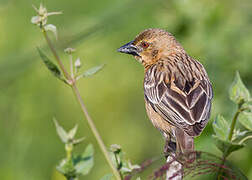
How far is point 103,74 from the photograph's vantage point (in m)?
7.29

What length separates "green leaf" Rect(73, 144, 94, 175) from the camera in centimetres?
263

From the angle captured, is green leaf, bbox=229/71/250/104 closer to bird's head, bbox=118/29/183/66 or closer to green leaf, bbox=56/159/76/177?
green leaf, bbox=56/159/76/177

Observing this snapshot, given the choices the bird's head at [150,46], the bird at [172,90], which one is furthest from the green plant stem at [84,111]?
the bird's head at [150,46]

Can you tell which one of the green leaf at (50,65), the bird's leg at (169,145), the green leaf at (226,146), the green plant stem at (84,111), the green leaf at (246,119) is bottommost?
the bird's leg at (169,145)

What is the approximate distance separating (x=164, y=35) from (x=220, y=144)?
109 inches

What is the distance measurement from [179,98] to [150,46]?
3.70ft

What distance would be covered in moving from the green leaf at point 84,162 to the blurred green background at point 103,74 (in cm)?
159

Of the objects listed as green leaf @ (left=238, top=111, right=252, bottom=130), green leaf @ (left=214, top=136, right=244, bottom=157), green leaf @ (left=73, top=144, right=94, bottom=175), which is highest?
green leaf @ (left=73, top=144, right=94, bottom=175)

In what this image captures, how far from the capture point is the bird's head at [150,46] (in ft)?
16.4

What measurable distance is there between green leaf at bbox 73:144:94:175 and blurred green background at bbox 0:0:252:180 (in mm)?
1589

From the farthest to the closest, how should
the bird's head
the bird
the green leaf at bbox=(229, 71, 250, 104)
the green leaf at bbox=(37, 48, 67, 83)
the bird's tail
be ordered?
the bird's head < the bird < the bird's tail < the green leaf at bbox=(229, 71, 250, 104) < the green leaf at bbox=(37, 48, 67, 83)

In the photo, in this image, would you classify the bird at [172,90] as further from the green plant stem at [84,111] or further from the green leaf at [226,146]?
the green plant stem at [84,111]

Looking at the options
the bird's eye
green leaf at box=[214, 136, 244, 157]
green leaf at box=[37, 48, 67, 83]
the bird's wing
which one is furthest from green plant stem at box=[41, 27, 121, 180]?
the bird's eye

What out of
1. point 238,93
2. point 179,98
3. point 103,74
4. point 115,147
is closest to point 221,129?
point 238,93
